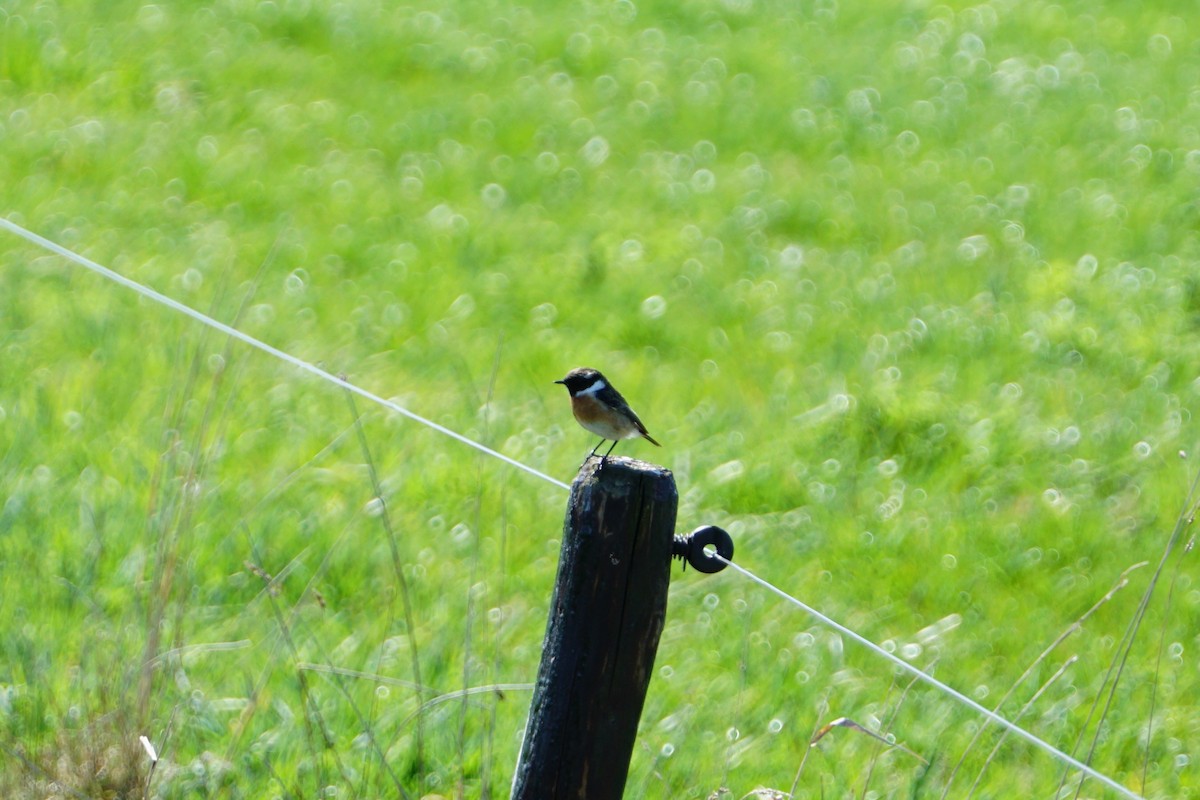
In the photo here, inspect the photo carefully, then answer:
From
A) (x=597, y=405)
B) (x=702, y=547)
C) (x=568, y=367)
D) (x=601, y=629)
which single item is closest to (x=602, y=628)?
(x=601, y=629)

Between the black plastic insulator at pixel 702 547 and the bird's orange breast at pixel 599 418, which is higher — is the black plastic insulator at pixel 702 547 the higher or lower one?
the higher one

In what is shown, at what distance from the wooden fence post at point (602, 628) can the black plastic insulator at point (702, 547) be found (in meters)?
0.10

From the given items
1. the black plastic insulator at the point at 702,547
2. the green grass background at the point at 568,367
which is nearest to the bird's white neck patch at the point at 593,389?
the green grass background at the point at 568,367

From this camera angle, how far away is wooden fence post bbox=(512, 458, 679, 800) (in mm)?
2686

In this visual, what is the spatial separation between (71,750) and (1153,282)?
6.42 m

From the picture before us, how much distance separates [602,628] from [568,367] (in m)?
Answer: 4.35

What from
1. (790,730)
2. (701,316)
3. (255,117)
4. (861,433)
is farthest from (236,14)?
(790,730)

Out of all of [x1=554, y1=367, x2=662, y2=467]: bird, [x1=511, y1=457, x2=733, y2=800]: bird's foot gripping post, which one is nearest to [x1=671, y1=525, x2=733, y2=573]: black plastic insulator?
[x1=511, y1=457, x2=733, y2=800]: bird's foot gripping post

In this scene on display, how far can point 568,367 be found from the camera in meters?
7.03

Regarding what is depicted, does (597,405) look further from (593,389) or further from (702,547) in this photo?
(702,547)

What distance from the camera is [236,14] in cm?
1126

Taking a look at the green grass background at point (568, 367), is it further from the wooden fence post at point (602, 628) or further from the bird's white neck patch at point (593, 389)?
the bird's white neck patch at point (593, 389)

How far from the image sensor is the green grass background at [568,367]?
4.27 m

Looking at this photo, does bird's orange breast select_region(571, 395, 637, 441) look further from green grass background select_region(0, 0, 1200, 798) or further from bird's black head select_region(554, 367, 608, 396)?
green grass background select_region(0, 0, 1200, 798)
